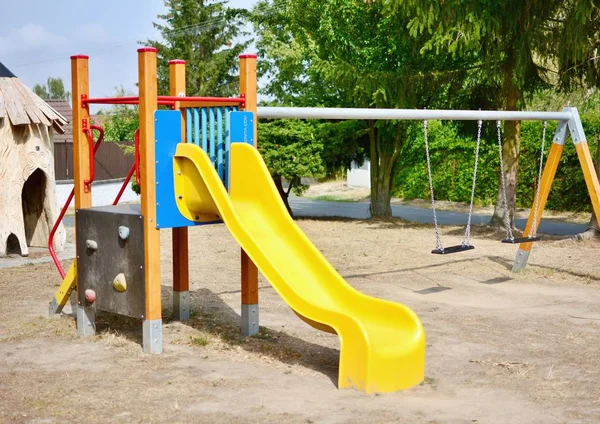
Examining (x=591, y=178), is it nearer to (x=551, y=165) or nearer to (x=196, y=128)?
(x=551, y=165)

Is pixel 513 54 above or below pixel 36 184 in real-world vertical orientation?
above

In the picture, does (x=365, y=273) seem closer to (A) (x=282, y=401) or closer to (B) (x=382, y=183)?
(A) (x=282, y=401)

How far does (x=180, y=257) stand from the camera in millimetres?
7922

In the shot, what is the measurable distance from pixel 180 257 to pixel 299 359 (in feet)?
6.14

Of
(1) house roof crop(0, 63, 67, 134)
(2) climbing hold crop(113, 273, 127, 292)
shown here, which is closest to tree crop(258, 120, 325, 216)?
(1) house roof crop(0, 63, 67, 134)

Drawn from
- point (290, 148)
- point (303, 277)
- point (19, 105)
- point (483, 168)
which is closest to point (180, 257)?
point (303, 277)

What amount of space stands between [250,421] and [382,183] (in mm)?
15029

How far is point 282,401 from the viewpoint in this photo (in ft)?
17.7

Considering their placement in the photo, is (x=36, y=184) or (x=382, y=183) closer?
(x=36, y=184)

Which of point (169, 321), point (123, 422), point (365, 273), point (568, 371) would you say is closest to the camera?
point (123, 422)

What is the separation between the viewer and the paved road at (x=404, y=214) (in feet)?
60.8

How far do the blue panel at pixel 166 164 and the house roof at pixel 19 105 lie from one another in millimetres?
6492

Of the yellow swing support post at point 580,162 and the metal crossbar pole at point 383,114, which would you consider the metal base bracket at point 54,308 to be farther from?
the yellow swing support post at point 580,162

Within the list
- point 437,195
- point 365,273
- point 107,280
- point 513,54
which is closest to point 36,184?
point 365,273
